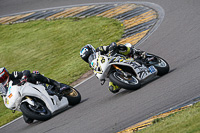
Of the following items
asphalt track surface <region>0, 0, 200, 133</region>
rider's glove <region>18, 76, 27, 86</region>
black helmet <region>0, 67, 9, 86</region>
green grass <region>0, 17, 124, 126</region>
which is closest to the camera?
asphalt track surface <region>0, 0, 200, 133</region>

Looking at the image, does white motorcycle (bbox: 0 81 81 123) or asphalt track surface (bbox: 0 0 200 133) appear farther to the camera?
white motorcycle (bbox: 0 81 81 123)

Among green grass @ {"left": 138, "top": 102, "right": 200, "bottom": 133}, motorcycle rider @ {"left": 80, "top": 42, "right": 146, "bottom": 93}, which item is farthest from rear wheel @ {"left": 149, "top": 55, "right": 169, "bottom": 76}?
green grass @ {"left": 138, "top": 102, "right": 200, "bottom": 133}

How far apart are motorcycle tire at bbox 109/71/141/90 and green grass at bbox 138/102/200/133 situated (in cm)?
258

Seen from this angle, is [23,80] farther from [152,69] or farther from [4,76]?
[152,69]

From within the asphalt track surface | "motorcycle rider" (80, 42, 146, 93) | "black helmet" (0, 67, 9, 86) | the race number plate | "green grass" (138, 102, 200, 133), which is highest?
"black helmet" (0, 67, 9, 86)

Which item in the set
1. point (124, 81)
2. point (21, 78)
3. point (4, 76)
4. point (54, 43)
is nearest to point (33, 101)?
point (21, 78)

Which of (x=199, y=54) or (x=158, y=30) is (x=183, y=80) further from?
(x=158, y=30)

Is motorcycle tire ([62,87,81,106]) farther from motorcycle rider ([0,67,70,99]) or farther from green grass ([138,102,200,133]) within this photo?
green grass ([138,102,200,133])

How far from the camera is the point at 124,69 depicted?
9.73 meters

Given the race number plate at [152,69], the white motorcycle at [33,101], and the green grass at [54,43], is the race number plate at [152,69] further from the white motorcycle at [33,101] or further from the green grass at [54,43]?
the green grass at [54,43]

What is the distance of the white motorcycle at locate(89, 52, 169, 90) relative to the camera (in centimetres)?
924

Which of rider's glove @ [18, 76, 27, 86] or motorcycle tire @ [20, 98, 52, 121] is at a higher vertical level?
rider's glove @ [18, 76, 27, 86]

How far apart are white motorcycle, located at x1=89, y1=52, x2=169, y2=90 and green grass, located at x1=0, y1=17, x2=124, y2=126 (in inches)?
152

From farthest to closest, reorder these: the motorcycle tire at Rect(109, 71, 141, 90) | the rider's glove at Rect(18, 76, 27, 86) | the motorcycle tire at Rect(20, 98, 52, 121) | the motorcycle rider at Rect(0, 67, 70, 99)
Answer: the motorcycle rider at Rect(0, 67, 70, 99)
the rider's glove at Rect(18, 76, 27, 86)
the motorcycle tire at Rect(20, 98, 52, 121)
the motorcycle tire at Rect(109, 71, 141, 90)
